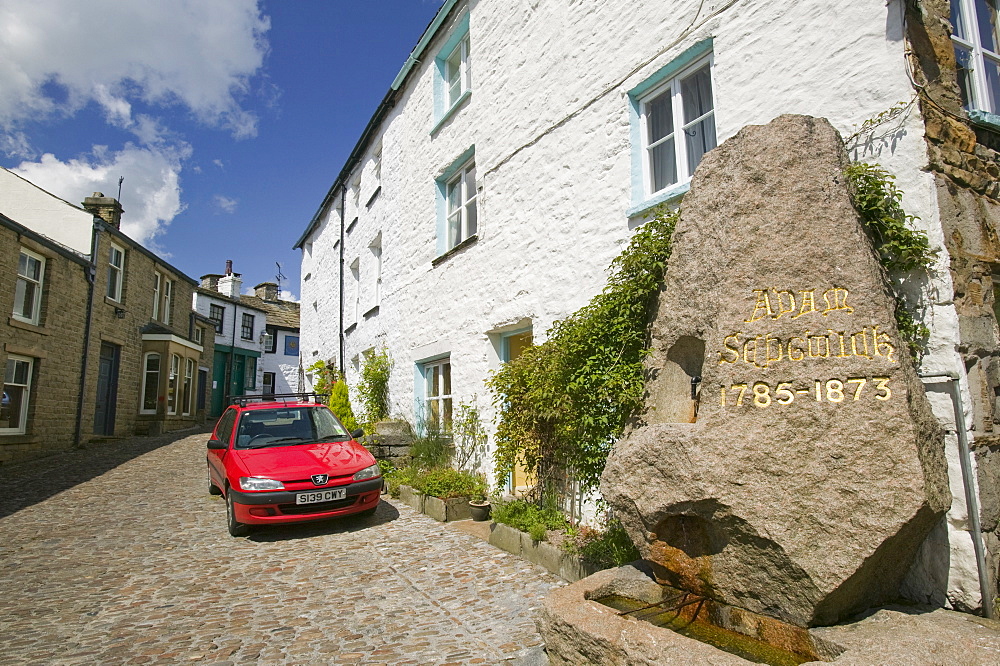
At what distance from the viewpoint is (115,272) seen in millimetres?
17703

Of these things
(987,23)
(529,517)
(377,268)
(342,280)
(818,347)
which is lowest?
(529,517)

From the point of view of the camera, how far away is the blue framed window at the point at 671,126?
18.0ft

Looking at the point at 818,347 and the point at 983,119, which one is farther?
the point at 983,119

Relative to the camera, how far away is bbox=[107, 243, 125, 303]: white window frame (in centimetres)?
1730

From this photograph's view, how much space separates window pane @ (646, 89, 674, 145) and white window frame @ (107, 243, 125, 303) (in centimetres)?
1672

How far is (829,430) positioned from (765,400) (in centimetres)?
33

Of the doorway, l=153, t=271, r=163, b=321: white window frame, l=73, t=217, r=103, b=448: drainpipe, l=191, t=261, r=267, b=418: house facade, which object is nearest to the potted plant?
l=73, t=217, r=103, b=448: drainpipe

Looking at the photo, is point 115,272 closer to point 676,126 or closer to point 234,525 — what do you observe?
point 234,525

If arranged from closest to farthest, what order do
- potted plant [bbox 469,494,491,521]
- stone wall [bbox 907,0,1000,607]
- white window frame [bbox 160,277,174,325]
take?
1. stone wall [bbox 907,0,1000,607]
2. potted plant [bbox 469,494,491,521]
3. white window frame [bbox 160,277,174,325]

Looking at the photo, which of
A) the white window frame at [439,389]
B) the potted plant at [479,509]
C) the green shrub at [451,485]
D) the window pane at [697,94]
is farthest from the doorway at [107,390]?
the window pane at [697,94]

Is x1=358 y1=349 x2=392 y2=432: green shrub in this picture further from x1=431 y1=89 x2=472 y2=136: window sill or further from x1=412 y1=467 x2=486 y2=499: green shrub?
x1=431 y1=89 x2=472 y2=136: window sill

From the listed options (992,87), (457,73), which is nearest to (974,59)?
(992,87)

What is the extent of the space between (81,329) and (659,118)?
1590cm

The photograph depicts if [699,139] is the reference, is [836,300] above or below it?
below
